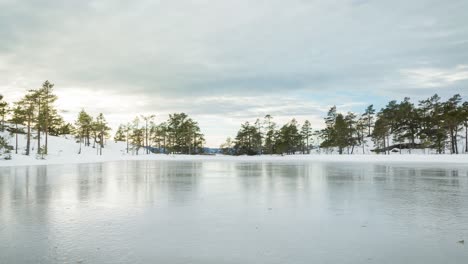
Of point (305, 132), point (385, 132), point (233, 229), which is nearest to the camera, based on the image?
point (233, 229)

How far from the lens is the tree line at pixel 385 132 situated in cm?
5781

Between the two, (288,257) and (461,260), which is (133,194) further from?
(461,260)

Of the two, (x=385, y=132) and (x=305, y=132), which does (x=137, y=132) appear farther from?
(x=385, y=132)

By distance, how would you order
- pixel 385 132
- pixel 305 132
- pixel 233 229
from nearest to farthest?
1. pixel 233 229
2. pixel 385 132
3. pixel 305 132

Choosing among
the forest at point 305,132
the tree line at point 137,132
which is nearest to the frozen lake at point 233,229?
the forest at point 305,132

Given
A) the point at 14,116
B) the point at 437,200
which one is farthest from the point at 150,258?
the point at 14,116

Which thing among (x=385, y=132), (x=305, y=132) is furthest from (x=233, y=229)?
(x=305, y=132)

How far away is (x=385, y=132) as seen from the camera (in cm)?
6406

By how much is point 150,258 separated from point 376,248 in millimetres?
3286

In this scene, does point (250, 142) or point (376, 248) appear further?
point (250, 142)

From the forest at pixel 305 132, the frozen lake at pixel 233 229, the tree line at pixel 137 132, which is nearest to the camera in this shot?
the frozen lake at pixel 233 229

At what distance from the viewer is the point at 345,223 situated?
20.7 ft

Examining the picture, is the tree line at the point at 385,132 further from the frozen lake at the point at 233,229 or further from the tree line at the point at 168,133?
the frozen lake at the point at 233,229

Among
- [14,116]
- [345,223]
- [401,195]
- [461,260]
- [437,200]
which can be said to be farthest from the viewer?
[14,116]
